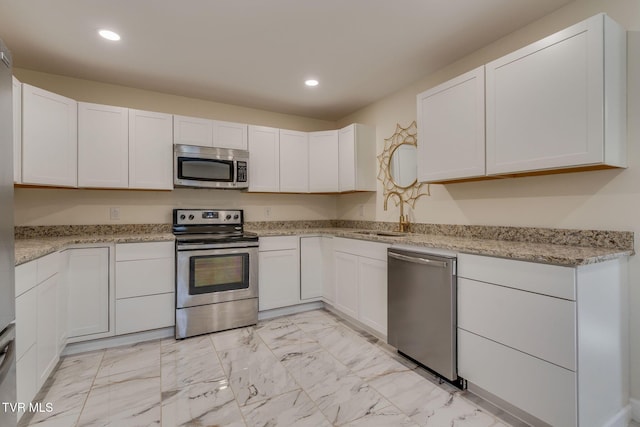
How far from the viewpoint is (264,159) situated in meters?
3.67

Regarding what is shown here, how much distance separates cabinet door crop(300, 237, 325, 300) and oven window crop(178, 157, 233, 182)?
3.67 ft

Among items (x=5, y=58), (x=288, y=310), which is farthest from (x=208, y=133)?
(x=5, y=58)

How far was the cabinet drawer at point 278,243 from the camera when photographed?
10.9 feet

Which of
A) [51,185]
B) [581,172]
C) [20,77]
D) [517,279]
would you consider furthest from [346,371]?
[20,77]

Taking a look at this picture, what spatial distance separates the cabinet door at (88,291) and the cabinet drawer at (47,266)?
0.27m

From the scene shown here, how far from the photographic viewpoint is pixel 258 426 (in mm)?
1678

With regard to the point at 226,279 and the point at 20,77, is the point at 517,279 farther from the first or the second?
the point at 20,77

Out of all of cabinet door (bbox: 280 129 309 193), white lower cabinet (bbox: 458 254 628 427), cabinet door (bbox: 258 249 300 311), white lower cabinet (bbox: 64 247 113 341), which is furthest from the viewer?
cabinet door (bbox: 280 129 309 193)

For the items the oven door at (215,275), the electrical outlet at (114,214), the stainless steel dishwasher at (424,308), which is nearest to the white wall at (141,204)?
the electrical outlet at (114,214)

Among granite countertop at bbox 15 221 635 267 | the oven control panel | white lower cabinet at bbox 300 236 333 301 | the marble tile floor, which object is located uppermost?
the oven control panel

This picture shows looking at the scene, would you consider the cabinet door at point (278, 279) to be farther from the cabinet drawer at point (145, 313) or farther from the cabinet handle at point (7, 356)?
the cabinet handle at point (7, 356)

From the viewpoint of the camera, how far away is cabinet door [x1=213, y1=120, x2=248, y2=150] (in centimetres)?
340

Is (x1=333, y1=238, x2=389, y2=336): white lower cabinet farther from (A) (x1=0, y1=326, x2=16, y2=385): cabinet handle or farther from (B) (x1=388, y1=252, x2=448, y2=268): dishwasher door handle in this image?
(A) (x1=0, y1=326, x2=16, y2=385): cabinet handle

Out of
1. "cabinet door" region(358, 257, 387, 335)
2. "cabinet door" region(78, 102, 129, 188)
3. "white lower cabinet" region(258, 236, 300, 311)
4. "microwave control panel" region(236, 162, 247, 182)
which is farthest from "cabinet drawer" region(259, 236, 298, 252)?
"cabinet door" region(78, 102, 129, 188)
